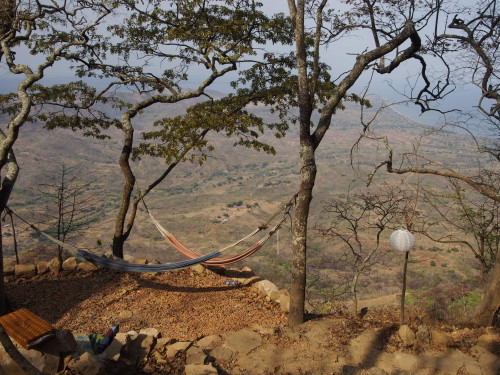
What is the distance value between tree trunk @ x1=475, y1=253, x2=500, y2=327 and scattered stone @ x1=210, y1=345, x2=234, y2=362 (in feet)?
6.73

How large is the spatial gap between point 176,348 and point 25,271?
2.49m

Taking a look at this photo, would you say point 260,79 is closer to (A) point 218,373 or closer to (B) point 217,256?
(B) point 217,256

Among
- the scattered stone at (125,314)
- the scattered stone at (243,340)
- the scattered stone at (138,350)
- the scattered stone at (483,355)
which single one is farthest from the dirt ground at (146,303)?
the scattered stone at (483,355)

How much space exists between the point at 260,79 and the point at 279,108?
42 centimetres

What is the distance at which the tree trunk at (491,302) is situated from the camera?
295 centimetres

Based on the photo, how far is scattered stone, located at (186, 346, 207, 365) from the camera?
2.36m

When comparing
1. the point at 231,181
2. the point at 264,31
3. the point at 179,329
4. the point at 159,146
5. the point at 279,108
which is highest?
the point at 264,31

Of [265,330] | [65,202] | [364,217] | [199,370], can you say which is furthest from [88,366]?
[65,202]

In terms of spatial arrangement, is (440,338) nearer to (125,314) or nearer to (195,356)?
(195,356)

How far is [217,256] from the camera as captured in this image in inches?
143

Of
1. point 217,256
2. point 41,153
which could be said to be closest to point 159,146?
point 217,256

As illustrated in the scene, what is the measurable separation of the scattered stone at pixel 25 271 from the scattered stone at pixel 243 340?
2481 mm

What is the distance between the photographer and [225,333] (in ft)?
9.61

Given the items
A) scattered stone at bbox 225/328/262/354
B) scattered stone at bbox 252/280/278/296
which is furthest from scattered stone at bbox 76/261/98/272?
scattered stone at bbox 225/328/262/354
